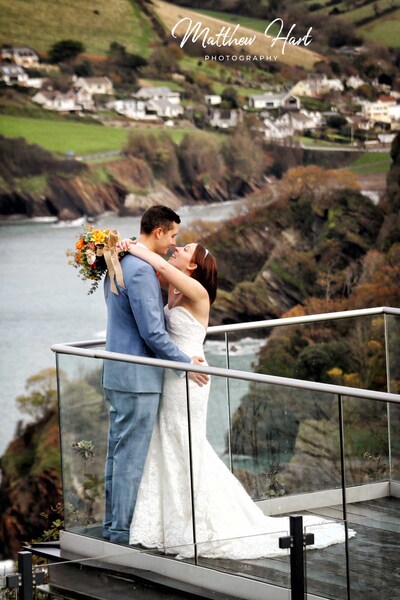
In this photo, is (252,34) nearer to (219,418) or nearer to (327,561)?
(219,418)

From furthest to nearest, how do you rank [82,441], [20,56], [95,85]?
[95,85] < [20,56] < [82,441]

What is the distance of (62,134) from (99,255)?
1969 centimetres

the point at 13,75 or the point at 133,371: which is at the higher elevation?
the point at 13,75

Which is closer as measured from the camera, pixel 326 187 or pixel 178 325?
pixel 178 325

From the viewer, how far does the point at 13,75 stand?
82.9 feet

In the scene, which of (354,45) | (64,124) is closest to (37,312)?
(64,124)

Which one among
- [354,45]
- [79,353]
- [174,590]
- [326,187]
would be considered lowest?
[174,590]

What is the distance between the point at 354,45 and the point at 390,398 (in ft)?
74.7

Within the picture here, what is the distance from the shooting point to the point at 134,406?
5656mm

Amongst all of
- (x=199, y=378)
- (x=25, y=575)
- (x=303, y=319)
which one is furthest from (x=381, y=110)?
(x=25, y=575)

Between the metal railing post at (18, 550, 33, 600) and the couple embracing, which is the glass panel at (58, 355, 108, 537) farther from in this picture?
the metal railing post at (18, 550, 33, 600)

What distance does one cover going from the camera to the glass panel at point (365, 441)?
5117 millimetres

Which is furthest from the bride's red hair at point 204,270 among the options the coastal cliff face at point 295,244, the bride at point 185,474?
the coastal cliff face at point 295,244

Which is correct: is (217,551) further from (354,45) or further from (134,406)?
(354,45)
